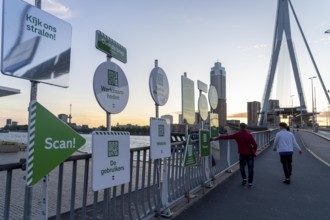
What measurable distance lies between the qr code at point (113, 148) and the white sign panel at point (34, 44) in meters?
0.99

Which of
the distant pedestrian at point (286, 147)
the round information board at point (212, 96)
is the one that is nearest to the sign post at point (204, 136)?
the round information board at point (212, 96)

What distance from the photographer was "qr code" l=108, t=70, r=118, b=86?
4.01 metres

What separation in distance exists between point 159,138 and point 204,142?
2.41m

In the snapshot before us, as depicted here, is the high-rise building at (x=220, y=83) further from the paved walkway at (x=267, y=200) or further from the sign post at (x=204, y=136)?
the paved walkway at (x=267, y=200)

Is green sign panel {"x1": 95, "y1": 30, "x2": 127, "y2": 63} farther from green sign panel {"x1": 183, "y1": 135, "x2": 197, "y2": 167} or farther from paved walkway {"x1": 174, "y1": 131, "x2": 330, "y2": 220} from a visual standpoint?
paved walkway {"x1": 174, "y1": 131, "x2": 330, "y2": 220}

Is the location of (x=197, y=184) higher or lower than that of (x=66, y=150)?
lower

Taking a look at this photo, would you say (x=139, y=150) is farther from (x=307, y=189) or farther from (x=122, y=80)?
(x=307, y=189)

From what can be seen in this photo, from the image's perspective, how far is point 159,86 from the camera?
5742mm

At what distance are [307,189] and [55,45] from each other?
7.43m

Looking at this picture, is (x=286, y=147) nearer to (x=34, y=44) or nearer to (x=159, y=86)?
(x=159, y=86)

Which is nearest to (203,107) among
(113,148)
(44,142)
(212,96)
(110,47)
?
(212,96)

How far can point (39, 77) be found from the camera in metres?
2.84

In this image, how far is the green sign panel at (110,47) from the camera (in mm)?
3868

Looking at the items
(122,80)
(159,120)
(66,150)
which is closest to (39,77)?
(66,150)
